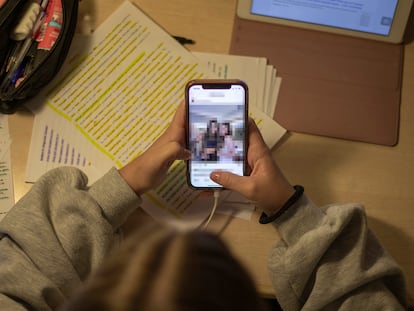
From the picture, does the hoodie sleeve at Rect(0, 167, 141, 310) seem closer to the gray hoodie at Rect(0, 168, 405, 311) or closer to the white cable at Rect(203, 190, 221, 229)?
the gray hoodie at Rect(0, 168, 405, 311)

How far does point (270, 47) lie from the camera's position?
0.73 metres

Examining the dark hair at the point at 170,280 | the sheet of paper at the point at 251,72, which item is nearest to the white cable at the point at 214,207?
the sheet of paper at the point at 251,72

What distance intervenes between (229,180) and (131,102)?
8.8 inches

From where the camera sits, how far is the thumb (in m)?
0.60

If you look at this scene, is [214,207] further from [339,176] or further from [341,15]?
[341,15]

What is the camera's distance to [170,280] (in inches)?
11.6

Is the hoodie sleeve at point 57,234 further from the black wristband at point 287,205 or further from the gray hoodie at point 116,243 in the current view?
the black wristband at point 287,205

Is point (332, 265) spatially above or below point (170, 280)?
below

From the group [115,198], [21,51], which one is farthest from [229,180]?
[21,51]

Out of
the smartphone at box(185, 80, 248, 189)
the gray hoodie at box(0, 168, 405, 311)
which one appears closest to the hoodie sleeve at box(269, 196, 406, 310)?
the gray hoodie at box(0, 168, 405, 311)

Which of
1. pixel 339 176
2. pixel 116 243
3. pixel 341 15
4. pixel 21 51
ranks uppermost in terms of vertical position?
pixel 341 15

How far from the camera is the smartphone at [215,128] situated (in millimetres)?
621

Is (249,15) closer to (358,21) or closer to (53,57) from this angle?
(358,21)

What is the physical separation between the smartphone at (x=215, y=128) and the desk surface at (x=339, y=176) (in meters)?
0.08
